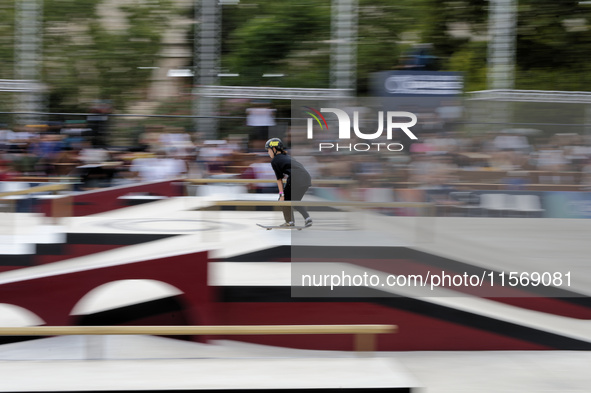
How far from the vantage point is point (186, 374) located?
4070 mm

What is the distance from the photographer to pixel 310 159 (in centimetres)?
886

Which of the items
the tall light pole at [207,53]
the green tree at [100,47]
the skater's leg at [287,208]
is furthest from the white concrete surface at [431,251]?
the green tree at [100,47]

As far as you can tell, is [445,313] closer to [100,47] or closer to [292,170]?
[292,170]

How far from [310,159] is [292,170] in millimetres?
279

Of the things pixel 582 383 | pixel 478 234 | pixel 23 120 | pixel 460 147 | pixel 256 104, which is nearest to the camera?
pixel 582 383

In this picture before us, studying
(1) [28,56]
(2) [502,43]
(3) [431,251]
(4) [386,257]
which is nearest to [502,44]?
(2) [502,43]

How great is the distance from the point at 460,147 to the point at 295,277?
3516 mm

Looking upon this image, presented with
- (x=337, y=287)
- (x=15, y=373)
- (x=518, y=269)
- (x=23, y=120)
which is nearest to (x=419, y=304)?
(x=337, y=287)

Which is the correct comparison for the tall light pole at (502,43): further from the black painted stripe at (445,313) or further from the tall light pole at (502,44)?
the black painted stripe at (445,313)

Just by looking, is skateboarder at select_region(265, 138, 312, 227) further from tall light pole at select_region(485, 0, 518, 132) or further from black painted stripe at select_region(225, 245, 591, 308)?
tall light pole at select_region(485, 0, 518, 132)

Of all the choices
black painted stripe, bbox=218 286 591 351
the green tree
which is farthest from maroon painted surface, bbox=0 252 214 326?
the green tree

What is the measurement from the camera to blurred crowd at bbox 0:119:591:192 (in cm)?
762

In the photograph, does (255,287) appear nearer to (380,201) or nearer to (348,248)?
(348,248)

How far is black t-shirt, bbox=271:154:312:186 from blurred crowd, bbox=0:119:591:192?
0.13 metres
